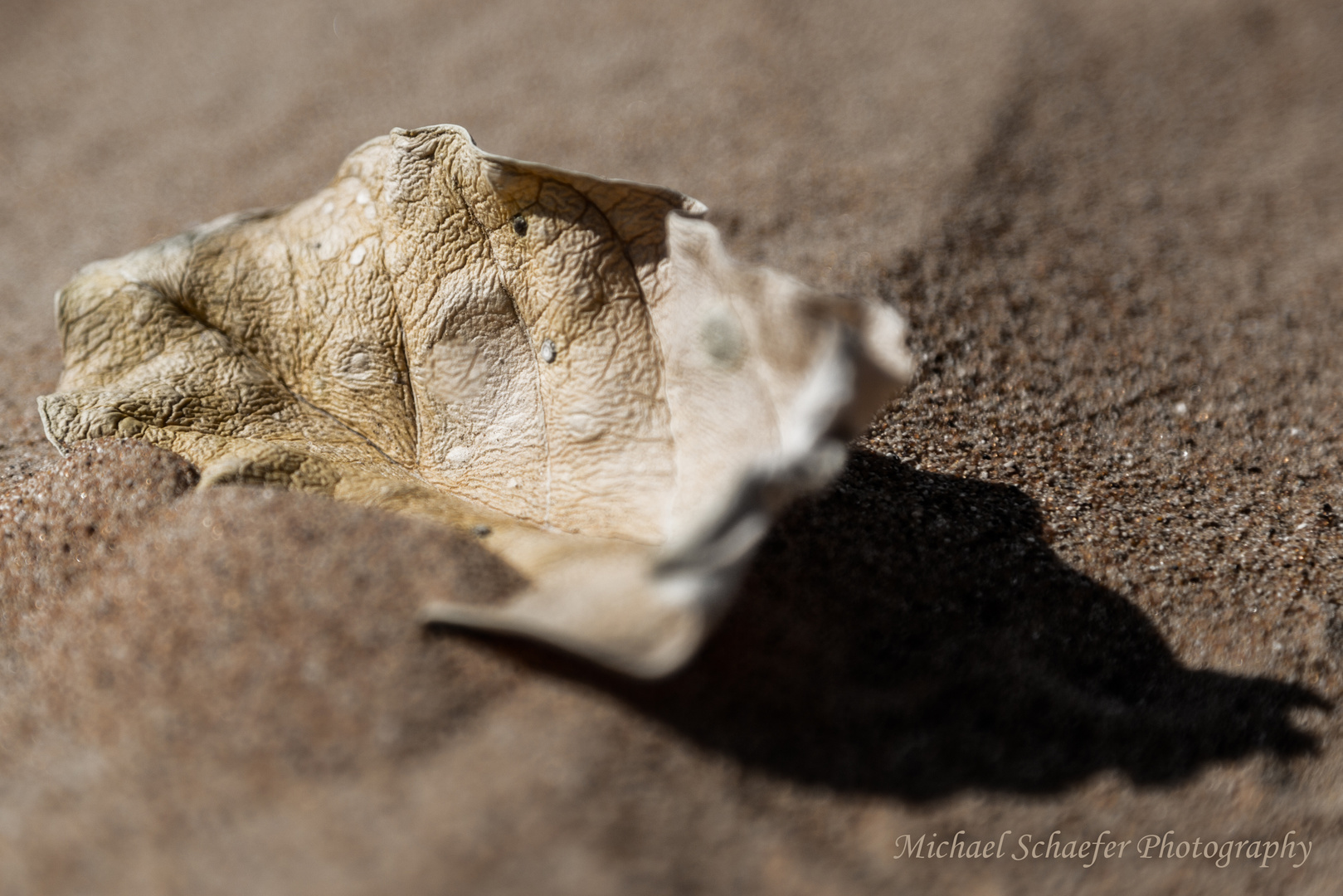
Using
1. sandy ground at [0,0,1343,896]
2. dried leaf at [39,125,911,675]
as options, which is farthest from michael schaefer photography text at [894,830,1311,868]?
dried leaf at [39,125,911,675]

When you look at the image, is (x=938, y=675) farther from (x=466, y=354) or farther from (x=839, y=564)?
(x=466, y=354)

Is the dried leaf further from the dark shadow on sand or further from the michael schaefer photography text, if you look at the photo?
the michael schaefer photography text

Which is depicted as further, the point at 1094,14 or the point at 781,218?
the point at 1094,14

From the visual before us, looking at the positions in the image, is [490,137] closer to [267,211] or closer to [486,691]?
[267,211]

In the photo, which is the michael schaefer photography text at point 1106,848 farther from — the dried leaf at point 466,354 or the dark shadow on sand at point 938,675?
the dried leaf at point 466,354

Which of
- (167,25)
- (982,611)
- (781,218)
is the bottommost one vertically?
(982,611)

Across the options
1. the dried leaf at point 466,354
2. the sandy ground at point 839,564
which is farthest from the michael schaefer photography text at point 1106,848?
the dried leaf at point 466,354

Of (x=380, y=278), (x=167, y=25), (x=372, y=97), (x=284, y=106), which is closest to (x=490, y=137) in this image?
(x=372, y=97)

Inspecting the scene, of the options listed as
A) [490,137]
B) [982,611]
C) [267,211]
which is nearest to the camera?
[982,611]
